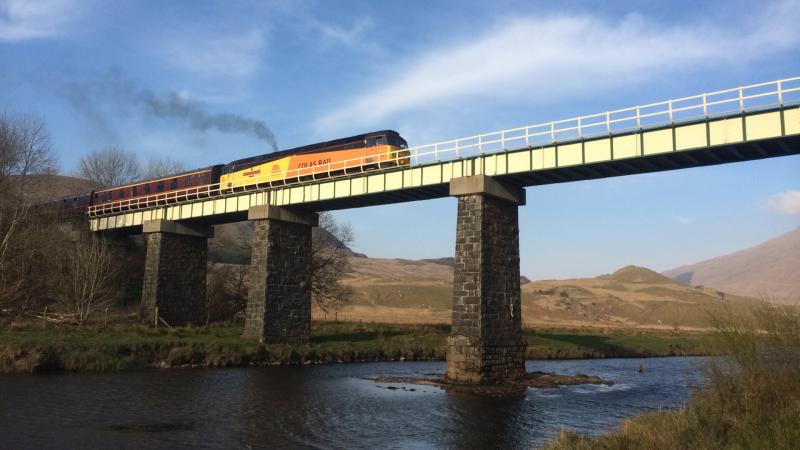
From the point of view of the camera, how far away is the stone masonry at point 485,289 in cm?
Answer: 2939

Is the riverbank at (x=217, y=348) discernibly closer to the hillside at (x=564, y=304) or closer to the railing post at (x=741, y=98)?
the railing post at (x=741, y=98)

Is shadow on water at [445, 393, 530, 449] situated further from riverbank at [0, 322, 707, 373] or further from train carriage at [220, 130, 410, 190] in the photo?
train carriage at [220, 130, 410, 190]

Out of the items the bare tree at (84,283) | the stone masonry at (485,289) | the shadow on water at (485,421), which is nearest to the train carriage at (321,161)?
the stone masonry at (485,289)

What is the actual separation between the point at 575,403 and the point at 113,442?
18.3 m

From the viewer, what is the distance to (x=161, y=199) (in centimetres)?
5103

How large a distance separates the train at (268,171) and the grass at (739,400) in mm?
21518

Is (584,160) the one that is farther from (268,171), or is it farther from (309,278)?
(268,171)

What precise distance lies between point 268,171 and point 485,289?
25.0m

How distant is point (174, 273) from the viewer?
161 ft

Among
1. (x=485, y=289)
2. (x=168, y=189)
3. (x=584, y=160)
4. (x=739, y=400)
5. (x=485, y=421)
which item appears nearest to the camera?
(x=739, y=400)

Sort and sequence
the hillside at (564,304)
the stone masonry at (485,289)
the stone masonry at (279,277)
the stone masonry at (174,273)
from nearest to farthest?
the stone masonry at (485,289), the stone masonry at (279,277), the stone masonry at (174,273), the hillside at (564,304)

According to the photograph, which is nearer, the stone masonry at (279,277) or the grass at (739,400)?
the grass at (739,400)

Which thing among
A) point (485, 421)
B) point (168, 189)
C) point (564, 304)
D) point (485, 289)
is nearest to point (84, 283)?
point (168, 189)

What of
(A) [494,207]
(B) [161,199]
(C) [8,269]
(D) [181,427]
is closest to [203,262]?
(B) [161,199]
